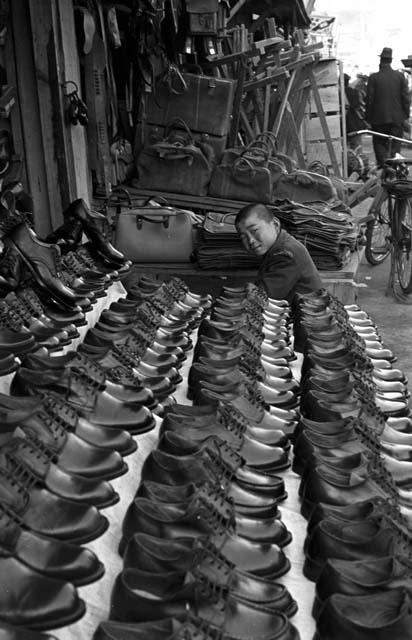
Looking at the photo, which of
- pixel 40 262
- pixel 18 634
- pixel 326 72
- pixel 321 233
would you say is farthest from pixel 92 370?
pixel 326 72

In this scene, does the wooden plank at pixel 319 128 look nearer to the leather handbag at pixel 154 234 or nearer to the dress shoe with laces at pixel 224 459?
the leather handbag at pixel 154 234

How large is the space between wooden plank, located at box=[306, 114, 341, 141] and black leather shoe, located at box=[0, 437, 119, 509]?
34.8ft

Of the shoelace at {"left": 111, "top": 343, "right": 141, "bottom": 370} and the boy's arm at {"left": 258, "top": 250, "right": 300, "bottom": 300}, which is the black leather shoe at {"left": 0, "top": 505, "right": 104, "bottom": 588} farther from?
the boy's arm at {"left": 258, "top": 250, "right": 300, "bottom": 300}

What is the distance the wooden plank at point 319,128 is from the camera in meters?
12.1

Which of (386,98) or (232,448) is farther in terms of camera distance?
(386,98)

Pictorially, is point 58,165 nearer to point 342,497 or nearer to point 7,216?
point 7,216

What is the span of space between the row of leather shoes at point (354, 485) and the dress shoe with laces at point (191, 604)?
0.14 m

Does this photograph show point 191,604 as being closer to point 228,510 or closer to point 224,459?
point 228,510

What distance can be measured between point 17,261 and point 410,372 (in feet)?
11.4

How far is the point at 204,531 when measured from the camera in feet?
6.18

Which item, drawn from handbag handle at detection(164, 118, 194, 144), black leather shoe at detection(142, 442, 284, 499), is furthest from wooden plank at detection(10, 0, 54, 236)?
black leather shoe at detection(142, 442, 284, 499)

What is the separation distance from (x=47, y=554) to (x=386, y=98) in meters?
12.6

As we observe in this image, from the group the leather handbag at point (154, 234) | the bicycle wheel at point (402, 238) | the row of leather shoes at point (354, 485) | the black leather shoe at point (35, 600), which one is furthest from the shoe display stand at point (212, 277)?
the black leather shoe at point (35, 600)

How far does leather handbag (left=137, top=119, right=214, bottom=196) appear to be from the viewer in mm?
7293
